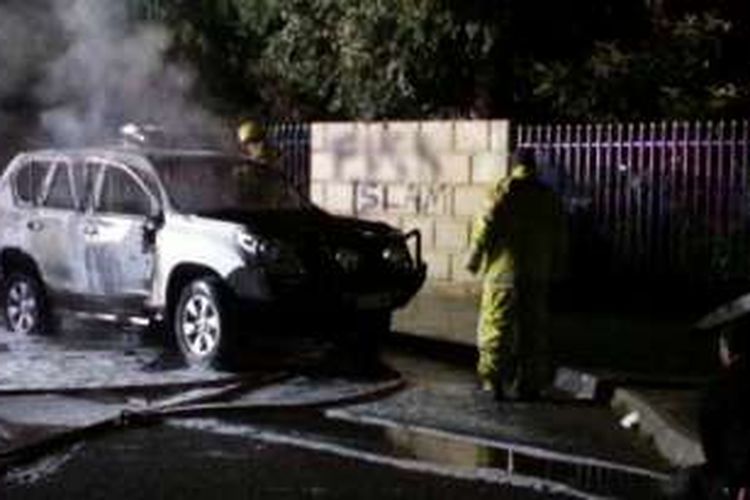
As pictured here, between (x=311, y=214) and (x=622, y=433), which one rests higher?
(x=311, y=214)

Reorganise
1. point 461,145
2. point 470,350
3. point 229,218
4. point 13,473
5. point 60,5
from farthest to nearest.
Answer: point 60,5 < point 461,145 < point 470,350 < point 229,218 < point 13,473

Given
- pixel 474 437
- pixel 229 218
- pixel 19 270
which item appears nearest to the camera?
pixel 474 437

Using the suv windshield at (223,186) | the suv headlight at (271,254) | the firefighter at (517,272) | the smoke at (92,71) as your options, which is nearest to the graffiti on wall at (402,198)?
the smoke at (92,71)

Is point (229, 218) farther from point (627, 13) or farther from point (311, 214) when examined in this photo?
point (627, 13)

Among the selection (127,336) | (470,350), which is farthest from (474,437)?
(127,336)

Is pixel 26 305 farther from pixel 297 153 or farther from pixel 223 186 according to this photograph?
pixel 297 153

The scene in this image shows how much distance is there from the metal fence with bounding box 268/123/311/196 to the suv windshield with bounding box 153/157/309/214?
5640 millimetres

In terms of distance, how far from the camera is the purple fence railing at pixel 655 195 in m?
15.7

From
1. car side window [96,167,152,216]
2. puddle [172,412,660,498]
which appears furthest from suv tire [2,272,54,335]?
puddle [172,412,660,498]

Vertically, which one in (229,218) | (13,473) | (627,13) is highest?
(627,13)

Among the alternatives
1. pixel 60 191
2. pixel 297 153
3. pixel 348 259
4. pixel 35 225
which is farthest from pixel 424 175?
pixel 348 259

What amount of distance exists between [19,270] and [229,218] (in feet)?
9.08

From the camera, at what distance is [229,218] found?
12680mm

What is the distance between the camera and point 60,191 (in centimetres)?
1423
